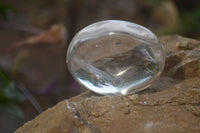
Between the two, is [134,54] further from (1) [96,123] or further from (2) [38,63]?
(2) [38,63]

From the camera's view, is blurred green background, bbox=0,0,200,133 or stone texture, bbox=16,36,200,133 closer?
stone texture, bbox=16,36,200,133

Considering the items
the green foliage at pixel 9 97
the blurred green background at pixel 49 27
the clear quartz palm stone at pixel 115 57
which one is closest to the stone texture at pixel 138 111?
the clear quartz palm stone at pixel 115 57

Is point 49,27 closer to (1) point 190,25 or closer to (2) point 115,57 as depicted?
(1) point 190,25

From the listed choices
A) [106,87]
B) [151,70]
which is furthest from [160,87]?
[106,87]

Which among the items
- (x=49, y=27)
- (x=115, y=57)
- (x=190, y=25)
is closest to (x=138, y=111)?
(x=115, y=57)

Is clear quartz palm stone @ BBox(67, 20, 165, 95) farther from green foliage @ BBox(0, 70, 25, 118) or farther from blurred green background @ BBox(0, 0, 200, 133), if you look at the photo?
blurred green background @ BBox(0, 0, 200, 133)

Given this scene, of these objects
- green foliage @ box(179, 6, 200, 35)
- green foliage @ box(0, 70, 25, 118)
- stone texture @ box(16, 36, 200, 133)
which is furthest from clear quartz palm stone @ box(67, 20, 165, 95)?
green foliage @ box(179, 6, 200, 35)
